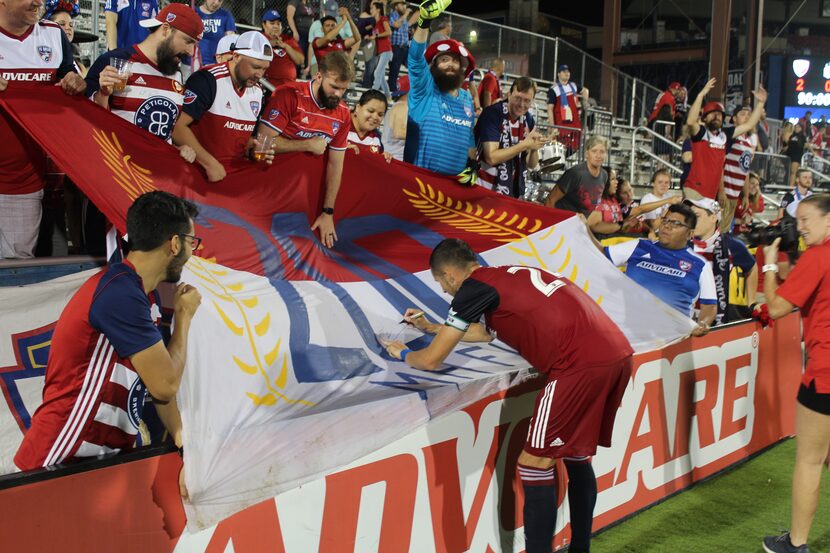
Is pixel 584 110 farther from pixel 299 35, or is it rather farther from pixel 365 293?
pixel 365 293

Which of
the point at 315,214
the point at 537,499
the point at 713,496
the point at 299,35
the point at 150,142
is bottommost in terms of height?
the point at 713,496

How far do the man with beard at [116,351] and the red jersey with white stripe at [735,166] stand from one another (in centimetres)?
1066

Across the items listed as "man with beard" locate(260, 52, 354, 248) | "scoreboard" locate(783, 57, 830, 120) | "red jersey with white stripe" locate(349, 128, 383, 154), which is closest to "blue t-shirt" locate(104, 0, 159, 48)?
"red jersey with white stripe" locate(349, 128, 383, 154)

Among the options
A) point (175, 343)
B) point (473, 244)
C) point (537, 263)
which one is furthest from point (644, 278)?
point (175, 343)

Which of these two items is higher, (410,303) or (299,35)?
(299,35)

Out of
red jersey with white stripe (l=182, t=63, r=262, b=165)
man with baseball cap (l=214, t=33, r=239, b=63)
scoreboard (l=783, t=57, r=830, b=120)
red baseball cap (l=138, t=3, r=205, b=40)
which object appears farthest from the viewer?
scoreboard (l=783, t=57, r=830, b=120)

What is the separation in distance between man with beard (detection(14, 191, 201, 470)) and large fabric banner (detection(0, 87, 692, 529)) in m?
0.23

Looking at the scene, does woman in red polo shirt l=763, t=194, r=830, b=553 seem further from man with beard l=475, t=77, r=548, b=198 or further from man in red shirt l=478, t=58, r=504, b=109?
man in red shirt l=478, t=58, r=504, b=109

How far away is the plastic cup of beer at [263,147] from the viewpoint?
4.82 meters

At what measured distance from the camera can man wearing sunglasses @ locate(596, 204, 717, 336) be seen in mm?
6141

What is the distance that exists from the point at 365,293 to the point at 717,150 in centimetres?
763

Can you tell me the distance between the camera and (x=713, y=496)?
18.8 feet

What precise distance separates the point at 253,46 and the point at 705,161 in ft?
24.8

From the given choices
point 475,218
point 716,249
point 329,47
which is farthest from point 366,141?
point 329,47
